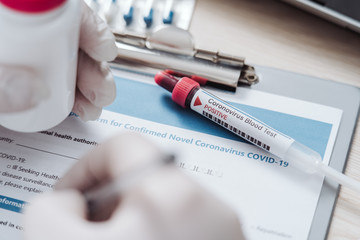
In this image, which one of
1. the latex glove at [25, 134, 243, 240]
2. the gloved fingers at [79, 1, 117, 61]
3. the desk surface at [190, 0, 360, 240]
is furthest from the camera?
the desk surface at [190, 0, 360, 240]

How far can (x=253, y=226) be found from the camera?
1.40 ft

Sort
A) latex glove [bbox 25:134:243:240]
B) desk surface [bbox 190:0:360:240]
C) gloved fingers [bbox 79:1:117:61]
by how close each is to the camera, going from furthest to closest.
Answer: desk surface [bbox 190:0:360:240]
gloved fingers [bbox 79:1:117:61]
latex glove [bbox 25:134:243:240]

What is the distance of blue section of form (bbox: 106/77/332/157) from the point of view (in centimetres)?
49

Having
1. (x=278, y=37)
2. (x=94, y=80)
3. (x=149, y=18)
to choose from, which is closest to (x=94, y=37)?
(x=94, y=80)

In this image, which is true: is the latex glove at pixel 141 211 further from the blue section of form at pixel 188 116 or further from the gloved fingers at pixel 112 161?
the blue section of form at pixel 188 116

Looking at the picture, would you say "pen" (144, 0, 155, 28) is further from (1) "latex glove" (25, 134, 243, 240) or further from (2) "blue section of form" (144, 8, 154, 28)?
(1) "latex glove" (25, 134, 243, 240)

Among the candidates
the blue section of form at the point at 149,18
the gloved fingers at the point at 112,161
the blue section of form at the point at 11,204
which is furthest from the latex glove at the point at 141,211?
the blue section of form at the point at 149,18

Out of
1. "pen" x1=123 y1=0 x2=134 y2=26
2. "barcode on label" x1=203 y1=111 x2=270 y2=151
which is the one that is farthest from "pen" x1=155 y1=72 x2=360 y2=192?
"pen" x1=123 y1=0 x2=134 y2=26

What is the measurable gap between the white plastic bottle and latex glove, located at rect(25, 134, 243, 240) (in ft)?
0.24

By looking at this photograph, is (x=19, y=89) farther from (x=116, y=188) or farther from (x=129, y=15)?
(x=129, y=15)

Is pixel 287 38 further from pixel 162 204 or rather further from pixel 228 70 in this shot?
pixel 162 204

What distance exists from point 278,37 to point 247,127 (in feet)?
0.55

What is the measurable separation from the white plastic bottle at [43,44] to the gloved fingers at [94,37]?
60 millimetres

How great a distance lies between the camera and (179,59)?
525 mm
